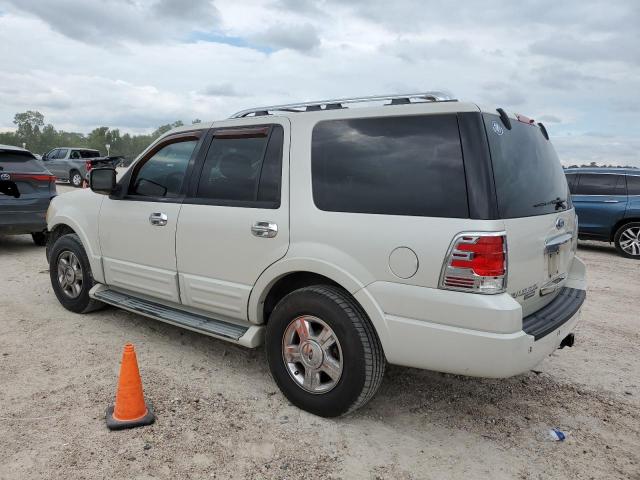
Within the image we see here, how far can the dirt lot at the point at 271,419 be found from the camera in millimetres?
2725

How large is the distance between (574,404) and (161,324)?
364 cm

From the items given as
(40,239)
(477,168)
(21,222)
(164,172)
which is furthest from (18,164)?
(477,168)

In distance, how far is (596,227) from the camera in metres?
9.95

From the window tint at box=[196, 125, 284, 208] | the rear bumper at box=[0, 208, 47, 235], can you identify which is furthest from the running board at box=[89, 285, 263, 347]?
the rear bumper at box=[0, 208, 47, 235]

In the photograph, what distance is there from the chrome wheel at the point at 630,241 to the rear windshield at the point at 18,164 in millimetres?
10626

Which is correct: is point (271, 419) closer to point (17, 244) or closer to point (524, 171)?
point (524, 171)

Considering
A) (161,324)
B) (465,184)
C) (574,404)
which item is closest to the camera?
(465,184)

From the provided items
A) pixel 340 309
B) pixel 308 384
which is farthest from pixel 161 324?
pixel 340 309

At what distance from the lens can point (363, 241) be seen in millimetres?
2900

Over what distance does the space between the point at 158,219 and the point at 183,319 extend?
0.82m

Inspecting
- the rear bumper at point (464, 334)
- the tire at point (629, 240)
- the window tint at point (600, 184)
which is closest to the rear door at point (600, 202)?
the window tint at point (600, 184)

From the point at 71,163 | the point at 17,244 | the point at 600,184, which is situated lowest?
the point at 17,244

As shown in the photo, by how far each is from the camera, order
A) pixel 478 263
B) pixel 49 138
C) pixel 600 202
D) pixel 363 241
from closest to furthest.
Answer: pixel 478 263 → pixel 363 241 → pixel 600 202 → pixel 49 138

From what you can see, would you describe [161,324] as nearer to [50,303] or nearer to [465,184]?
[50,303]
